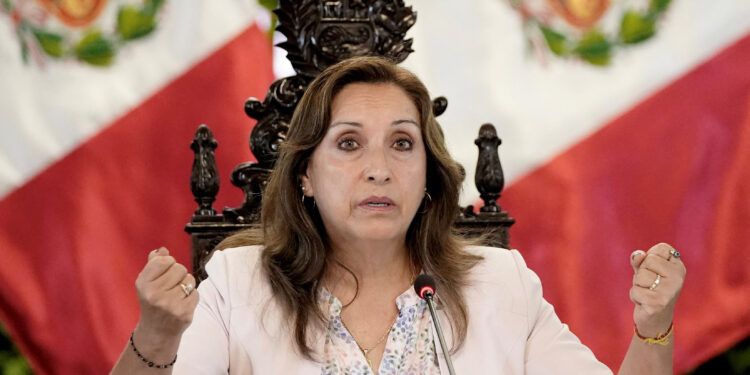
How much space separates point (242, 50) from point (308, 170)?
968 mm

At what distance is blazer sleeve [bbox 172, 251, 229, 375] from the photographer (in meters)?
1.88

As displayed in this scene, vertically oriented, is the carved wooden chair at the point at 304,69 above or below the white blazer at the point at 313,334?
above

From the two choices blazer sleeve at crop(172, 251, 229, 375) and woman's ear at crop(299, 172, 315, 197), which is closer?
blazer sleeve at crop(172, 251, 229, 375)

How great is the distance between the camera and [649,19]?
3.00m

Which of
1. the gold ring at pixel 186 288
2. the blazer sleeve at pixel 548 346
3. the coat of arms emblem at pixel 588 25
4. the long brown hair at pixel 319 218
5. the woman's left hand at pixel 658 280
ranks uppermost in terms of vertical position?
the coat of arms emblem at pixel 588 25

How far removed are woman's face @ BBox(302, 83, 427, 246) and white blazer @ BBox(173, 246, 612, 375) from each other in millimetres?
228

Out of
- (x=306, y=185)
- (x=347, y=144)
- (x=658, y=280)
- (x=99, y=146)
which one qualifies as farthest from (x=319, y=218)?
(x=99, y=146)

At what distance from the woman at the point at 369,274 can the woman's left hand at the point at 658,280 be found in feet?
0.12

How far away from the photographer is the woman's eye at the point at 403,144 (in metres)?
2.05

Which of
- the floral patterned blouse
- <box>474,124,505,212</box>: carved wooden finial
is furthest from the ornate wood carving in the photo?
the floral patterned blouse

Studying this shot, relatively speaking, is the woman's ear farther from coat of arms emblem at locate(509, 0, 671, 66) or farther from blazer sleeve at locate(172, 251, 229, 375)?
coat of arms emblem at locate(509, 0, 671, 66)

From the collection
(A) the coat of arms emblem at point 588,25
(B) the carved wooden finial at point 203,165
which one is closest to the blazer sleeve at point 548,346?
(B) the carved wooden finial at point 203,165

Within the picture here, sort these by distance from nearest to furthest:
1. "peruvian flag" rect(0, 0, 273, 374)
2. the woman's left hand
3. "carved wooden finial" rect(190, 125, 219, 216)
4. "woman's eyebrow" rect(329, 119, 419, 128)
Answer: the woman's left hand, "woman's eyebrow" rect(329, 119, 419, 128), "carved wooden finial" rect(190, 125, 219, 216), "peruvian flag" rect(0, 0, 273, 374)

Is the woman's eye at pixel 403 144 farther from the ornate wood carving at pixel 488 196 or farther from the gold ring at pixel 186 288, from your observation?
the gold ring at pixel 186 288
